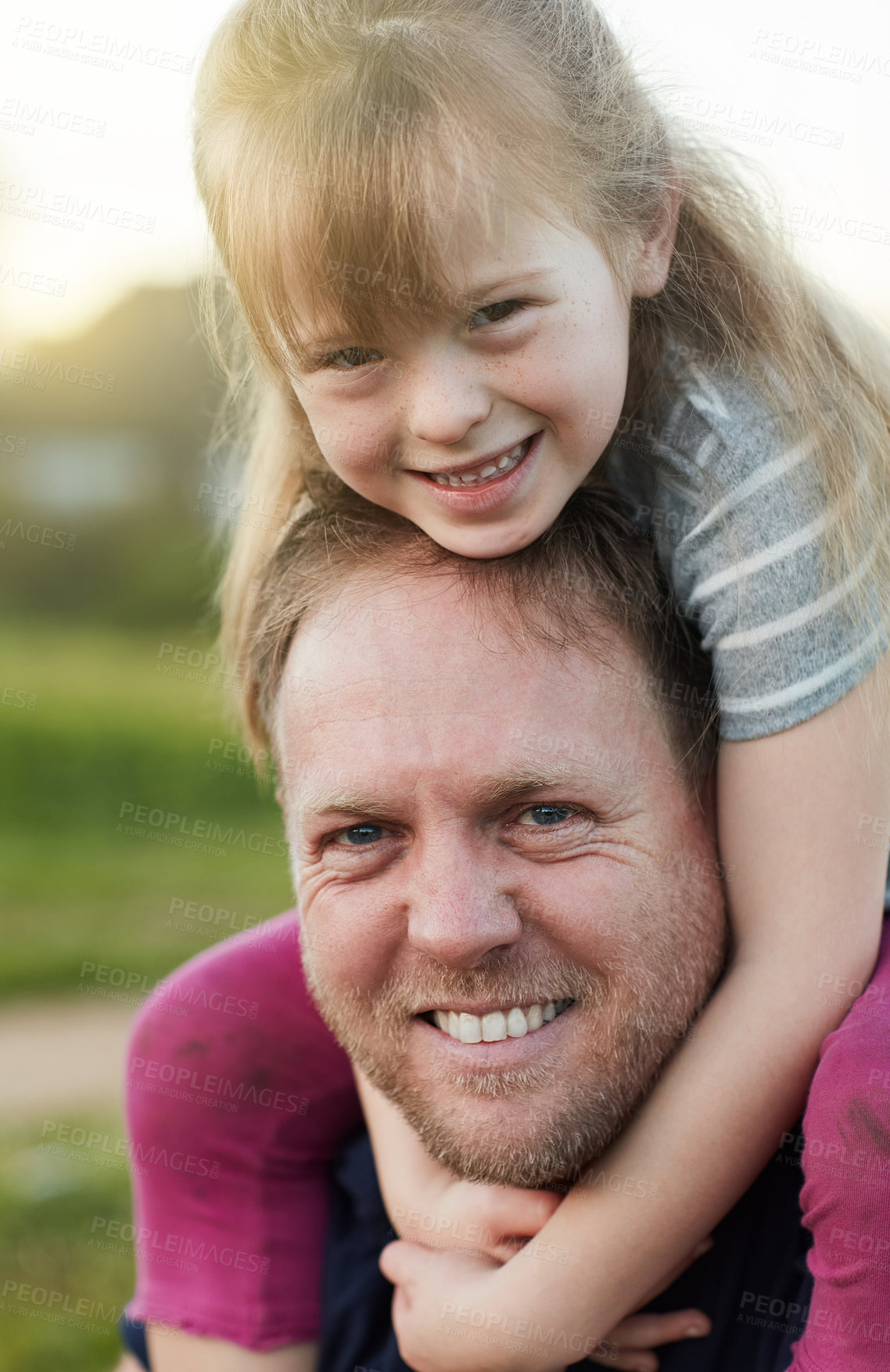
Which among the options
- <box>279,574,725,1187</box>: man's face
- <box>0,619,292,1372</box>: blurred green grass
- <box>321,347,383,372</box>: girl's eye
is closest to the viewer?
<box>321,347,383,372</box>: girl's eye

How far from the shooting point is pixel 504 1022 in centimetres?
211

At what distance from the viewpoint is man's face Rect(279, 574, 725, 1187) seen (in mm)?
2045

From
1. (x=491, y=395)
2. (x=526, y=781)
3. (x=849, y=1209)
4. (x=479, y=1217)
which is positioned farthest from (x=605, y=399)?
(x=479, y=1217)

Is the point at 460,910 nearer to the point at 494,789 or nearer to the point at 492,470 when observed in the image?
the point at 494,789

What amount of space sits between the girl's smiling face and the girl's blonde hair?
0.04 metres

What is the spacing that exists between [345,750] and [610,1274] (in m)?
0.89

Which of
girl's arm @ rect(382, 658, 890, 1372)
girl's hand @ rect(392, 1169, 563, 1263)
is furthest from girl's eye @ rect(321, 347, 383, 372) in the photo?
girl's hand @ rect(392, 1169, 563, 1263)

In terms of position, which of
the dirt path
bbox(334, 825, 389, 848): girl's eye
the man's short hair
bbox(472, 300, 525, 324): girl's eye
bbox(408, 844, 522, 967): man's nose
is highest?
bbox(472, 300, 525, 324): girl's eye

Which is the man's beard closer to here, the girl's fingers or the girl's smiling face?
the girl's fingers

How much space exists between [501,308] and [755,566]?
0.54m

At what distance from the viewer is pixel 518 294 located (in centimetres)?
189

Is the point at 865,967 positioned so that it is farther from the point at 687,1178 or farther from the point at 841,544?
the point at 841,544

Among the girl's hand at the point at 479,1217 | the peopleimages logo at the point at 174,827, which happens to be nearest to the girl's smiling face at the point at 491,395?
the girl's hand at the point at 479,1217

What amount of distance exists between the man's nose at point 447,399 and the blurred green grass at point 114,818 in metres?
→ 6.10
